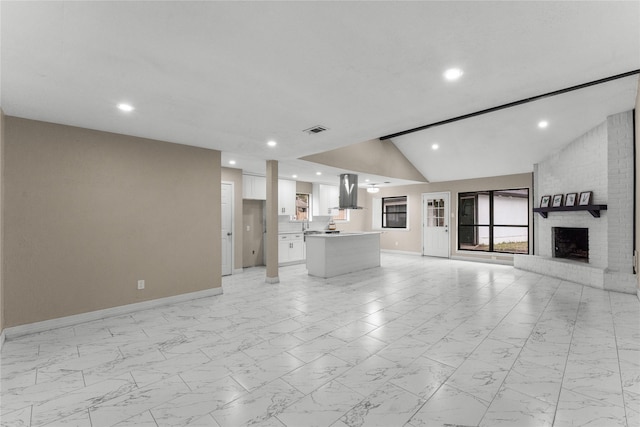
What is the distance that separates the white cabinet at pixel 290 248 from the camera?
7773 millimetres

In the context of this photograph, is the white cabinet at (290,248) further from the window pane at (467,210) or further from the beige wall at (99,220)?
the window pane at (467,210)

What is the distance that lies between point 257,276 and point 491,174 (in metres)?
6.88

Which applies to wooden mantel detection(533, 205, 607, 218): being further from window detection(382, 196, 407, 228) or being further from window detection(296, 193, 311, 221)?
window detection(296, 193, 311, 221)

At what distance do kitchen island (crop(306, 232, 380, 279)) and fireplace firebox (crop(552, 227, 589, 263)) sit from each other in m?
4.07

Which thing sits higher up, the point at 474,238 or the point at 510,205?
the point at 510,205

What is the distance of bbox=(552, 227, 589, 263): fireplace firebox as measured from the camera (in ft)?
19.5

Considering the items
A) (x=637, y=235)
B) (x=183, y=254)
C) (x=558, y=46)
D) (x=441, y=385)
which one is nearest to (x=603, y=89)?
(x=637, y=235)

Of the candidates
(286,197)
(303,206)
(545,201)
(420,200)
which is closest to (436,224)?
(420,200)

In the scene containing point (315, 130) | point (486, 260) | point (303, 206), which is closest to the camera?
point (315, 130)

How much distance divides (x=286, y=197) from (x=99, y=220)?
4.70m

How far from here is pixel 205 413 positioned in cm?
187

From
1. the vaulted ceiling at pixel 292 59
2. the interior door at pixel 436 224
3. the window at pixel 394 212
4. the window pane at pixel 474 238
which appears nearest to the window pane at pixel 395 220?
the window at pixel 394 212

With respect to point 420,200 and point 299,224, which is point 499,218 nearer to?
point 420,200

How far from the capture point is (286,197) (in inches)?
315
